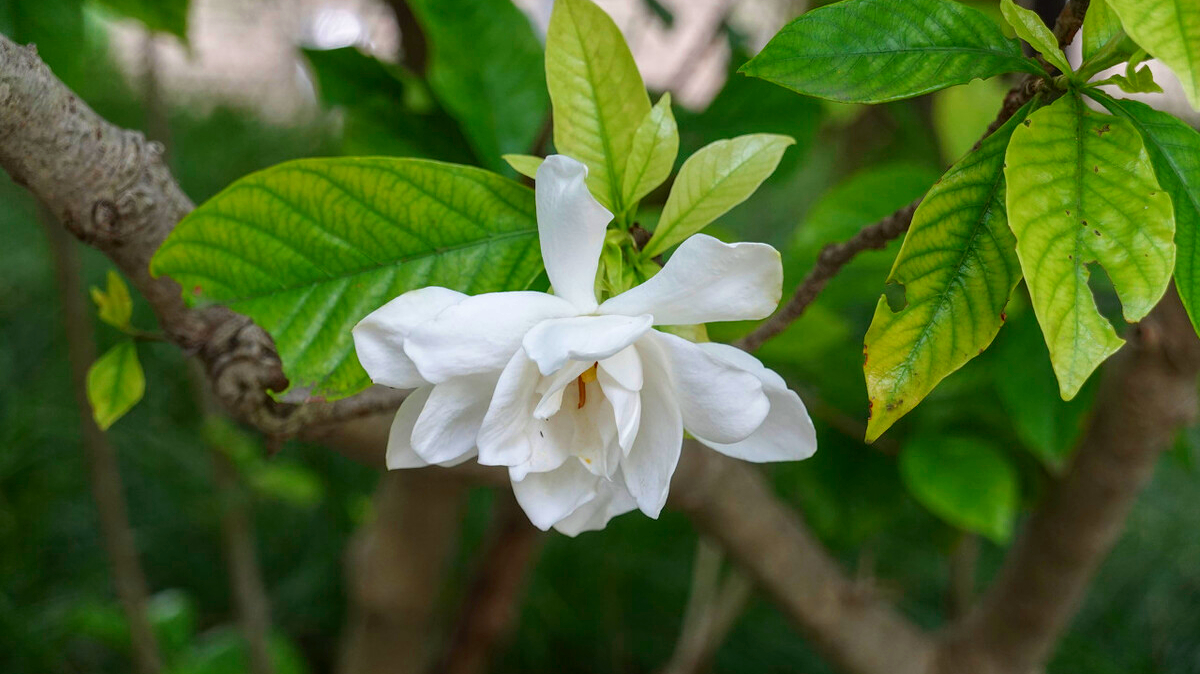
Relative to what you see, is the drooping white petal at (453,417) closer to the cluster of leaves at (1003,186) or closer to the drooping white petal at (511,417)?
the drooping white petal at (511,417)

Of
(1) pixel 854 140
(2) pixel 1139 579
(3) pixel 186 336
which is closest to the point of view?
(3) pixel 186 336

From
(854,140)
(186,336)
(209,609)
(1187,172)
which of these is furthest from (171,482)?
(1187,172)

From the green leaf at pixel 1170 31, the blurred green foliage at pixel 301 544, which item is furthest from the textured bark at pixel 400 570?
the green leaf at pixel 1170 31

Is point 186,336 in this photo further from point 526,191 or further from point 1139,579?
point 1139,579

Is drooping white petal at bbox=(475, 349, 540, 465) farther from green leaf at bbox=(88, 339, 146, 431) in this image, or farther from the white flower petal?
green leaf at bbox=(88, 339, 146, 431)

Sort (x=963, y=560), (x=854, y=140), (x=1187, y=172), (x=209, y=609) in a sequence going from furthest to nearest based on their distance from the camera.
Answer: (x=209, y=609) → (x=854, y=140) → (x=963, y=560) → (x=1187, y=172)

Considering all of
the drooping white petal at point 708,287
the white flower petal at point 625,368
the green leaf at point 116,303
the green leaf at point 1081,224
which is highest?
the green leaf at point 1081,224

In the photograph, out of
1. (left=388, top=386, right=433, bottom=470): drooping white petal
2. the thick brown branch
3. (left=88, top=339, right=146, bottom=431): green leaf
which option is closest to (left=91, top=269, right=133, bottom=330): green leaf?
(left=88, top=339, right=146, bottom=431): green leaf
